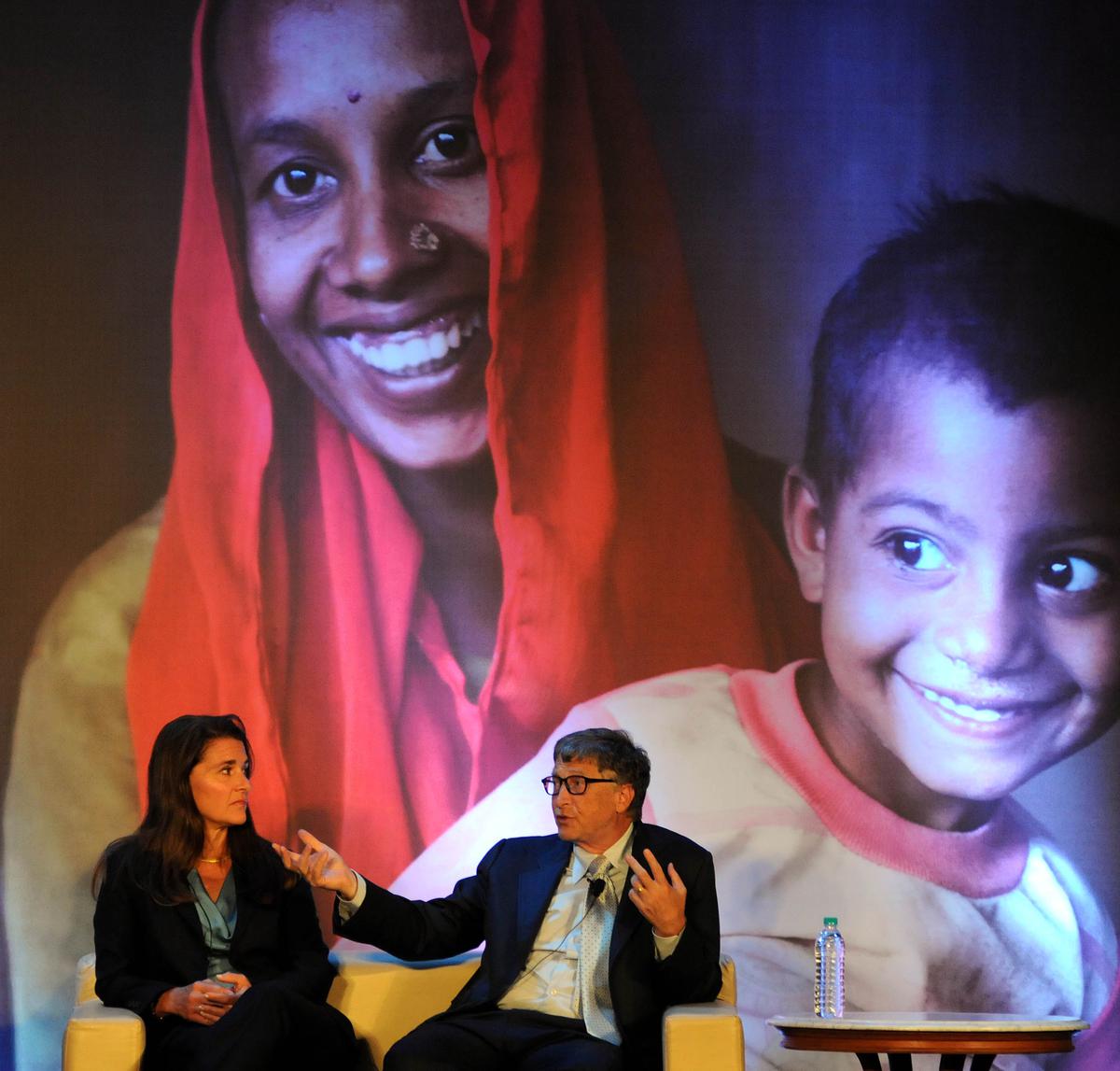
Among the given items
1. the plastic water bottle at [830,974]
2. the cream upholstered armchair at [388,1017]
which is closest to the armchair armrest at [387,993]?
the cream upholstered armchair at [388,1017]

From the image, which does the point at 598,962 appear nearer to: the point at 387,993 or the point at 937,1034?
the point at 387,993

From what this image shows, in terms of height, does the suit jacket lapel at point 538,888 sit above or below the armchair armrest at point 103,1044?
above

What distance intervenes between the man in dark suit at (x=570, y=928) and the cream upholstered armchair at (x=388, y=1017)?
3.3 inches

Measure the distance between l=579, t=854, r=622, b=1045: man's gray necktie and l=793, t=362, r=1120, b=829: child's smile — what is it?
1168 mm

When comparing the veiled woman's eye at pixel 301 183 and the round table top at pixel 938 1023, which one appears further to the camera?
the veiled woman's eye at pixel 301 183

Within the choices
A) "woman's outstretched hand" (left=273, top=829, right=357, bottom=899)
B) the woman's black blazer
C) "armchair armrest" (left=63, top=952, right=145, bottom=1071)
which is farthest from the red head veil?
"armchair armrest" (left=63, top=952, right=145, bottom=1071)

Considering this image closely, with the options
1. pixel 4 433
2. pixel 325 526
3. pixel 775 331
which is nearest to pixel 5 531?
pixel 4 433

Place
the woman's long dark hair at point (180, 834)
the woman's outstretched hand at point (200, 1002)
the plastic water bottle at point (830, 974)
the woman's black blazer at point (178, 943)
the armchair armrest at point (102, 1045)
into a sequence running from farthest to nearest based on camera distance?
the plastic water bottle at point (830, 974)
the woman's long dark hair at point (180, 834)
the woman's black blazer at point (178, 943)
the woman's outstretched hand at point (200, 1002)
the armchair armrest at point (102, 1045)

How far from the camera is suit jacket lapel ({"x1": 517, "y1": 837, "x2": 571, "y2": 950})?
12.1 feet

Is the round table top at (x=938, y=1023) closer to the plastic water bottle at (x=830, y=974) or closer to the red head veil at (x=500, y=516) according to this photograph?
the plastic water bottle at (x=830, y=974)

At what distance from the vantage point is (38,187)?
15.5 feet

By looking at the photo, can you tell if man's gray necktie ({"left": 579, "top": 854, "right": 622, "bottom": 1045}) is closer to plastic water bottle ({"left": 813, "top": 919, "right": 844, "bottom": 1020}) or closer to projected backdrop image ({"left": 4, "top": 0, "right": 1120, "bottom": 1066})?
plastic water bottle ({"left": 813, "top": 919, "right": 844, "bottom": 1020})

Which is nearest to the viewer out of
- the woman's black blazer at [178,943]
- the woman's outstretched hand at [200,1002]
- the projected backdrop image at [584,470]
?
the woman's outstretched hand at [200,1002]

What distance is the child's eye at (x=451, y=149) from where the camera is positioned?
4.71m
